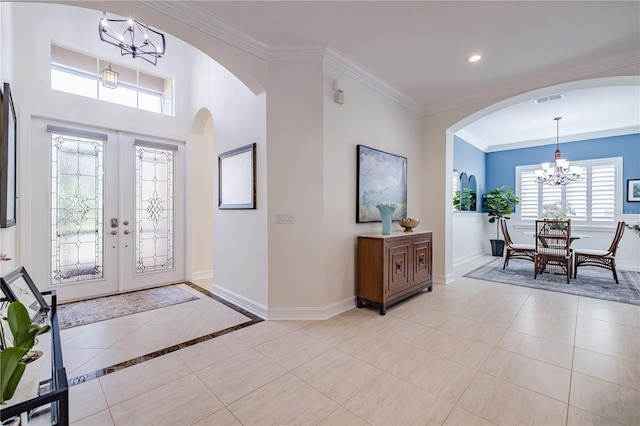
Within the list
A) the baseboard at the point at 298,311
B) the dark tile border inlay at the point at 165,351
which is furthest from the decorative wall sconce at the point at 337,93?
the dark tile border inlay at the point at 165,351

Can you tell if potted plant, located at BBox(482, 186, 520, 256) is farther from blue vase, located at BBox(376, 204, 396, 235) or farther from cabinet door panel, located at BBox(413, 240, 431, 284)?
blue vase, located at BBox(376, 204, 396, 235)

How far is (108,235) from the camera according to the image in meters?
4.04

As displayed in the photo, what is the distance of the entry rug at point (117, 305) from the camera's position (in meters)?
3.13

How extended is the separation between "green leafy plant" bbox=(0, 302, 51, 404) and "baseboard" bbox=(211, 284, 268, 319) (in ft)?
7.54

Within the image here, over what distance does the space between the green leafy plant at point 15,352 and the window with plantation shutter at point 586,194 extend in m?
Answer: 8.92

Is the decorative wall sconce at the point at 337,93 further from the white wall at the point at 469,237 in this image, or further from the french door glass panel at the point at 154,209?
the white wall at the point at 469,237

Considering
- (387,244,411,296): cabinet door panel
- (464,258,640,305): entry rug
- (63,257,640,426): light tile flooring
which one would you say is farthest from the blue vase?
(464,258,640,305): entry rug

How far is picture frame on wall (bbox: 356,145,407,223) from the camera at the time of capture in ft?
11.8

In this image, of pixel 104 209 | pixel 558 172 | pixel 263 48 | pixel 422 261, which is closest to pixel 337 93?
pixel 263 48

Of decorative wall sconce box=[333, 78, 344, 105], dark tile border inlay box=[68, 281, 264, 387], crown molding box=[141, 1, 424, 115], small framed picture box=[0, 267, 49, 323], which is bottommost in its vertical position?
dark tile border inlay box=[68, 281, 264, 387]

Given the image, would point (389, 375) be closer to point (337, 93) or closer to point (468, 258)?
point (337, 93)

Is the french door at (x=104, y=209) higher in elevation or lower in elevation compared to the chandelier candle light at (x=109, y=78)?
lower

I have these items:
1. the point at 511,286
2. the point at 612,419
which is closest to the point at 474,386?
the point at 612,419

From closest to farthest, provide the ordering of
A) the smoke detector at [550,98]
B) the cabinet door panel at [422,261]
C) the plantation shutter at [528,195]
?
the cabinet door panel at [422,261] < the smoke detector at [550,98] < the plantation shutter at [528,195]
